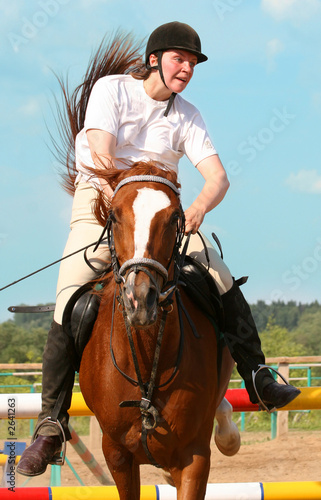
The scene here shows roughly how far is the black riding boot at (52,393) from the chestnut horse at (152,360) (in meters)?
0.18

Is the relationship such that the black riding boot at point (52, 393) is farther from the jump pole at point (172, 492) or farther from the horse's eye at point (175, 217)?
the horse's eye at point (175, 217)

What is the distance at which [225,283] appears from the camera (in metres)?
3.87

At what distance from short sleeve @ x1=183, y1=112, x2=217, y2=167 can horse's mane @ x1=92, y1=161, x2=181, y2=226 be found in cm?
58

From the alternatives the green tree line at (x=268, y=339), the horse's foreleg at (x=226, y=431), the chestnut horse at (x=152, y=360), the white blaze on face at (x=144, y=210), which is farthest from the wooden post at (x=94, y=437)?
the green tree line at (x=268, y=339)

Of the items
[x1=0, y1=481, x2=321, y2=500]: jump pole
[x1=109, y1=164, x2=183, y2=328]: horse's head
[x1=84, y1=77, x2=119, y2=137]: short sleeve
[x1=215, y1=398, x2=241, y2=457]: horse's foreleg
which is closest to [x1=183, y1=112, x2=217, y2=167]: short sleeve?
[x1=84, y1=77, x2=119, y2=137]: short sleeve

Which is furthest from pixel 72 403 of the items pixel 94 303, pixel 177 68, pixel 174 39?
pixel 174 39

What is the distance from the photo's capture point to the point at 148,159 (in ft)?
12.5

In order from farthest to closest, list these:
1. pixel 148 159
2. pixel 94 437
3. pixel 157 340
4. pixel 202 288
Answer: pixel 94 437 → pixel 148 159 → pixel 202 288 → pixel 157 340

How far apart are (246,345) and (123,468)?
40.9 inches

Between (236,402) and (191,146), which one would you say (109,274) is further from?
(236,402)

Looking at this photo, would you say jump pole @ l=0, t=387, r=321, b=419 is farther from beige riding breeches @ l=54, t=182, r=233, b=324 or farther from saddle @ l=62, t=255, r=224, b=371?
beige riding breeches @ l=54, t=182, r=233, b=324

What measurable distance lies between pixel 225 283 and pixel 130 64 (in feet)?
7.27

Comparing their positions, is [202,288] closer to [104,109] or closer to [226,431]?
[104,109]

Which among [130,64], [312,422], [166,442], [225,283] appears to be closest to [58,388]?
[166,442]
